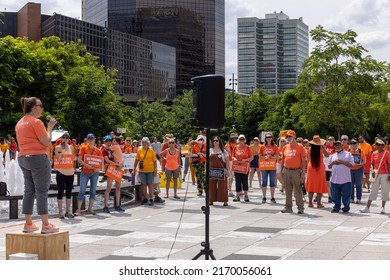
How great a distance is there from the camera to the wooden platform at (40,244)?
7078 millimetres

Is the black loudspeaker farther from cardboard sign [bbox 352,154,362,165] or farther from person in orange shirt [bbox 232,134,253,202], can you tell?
cardboard sign [bbox 352,154,362,165]

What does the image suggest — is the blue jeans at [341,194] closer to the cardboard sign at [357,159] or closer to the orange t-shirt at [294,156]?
the orange t-shirt at [294,156]

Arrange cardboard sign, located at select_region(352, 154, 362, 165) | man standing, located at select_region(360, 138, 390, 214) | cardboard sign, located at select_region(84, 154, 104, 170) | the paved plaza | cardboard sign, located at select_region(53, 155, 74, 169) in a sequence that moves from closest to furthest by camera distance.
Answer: the paved plaza < cardboard sign, located at select_region(53, 155, 74, 169) < cardboard sign, located at select_region(84, 154, 104, 170) < man standing, located at select_region(360, 138, 390, 214) < cardboard sign, located at select_region(352, 154, 362, 165)

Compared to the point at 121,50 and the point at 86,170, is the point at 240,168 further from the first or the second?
the point at 121,50

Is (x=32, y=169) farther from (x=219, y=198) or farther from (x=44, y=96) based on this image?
(x=44, y=96)

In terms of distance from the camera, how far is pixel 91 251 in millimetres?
9273

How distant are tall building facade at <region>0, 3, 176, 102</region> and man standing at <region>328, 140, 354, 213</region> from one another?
8400 cm

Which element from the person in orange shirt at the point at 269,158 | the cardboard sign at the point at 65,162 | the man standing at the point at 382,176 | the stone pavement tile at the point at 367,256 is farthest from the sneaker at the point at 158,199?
the stone pavement tile at the point at 367,256

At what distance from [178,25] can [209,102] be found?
150191mm

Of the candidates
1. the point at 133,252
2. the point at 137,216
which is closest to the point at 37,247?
the point at 133,252

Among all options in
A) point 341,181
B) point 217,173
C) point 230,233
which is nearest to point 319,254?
point 230,233

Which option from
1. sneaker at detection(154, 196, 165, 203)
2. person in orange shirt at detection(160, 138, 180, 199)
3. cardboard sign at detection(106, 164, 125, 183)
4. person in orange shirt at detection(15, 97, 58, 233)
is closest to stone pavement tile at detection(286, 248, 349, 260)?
person in orange shirt at detection(15, 97, 58, 233)

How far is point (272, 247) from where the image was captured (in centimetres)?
964

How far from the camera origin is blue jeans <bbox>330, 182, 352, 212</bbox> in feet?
47.8
